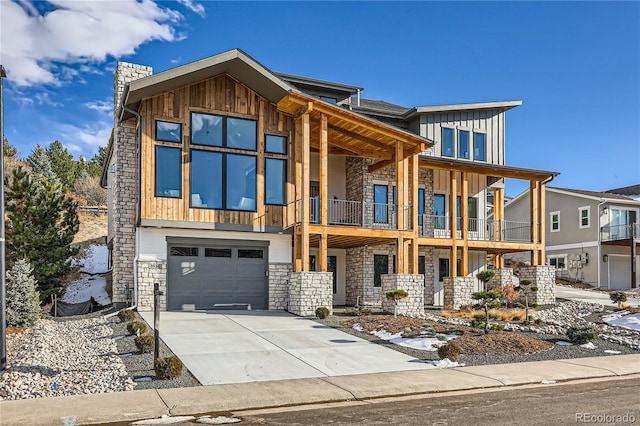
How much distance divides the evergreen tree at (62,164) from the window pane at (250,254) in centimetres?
2554

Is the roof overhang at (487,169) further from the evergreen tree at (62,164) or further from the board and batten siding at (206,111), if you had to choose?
the evergreen tree at (62,164)

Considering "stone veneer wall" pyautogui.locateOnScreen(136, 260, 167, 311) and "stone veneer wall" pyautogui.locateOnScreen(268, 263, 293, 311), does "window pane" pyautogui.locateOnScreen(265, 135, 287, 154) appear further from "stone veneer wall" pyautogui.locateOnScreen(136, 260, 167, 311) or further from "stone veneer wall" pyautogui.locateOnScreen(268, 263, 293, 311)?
"stone veneer wall" pyautogui.locateOnScreen(136, 260, 167, 311)

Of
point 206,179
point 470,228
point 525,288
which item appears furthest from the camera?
point 470,228

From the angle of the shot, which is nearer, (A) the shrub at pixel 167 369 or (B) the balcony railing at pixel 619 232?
(A) the shrub at pixel 167 369

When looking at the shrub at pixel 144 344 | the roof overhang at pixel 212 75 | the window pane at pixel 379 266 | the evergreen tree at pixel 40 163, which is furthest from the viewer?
the evergreen tree at pixel 40 163

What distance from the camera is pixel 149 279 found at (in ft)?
57.2

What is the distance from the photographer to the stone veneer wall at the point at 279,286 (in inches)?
747

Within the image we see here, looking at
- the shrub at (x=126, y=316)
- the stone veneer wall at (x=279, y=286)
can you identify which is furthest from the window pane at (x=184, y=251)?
the shrub at (x=126, y=316)

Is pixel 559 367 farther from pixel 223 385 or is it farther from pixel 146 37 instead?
pixel 146 37

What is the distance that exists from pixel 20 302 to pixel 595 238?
101 feet

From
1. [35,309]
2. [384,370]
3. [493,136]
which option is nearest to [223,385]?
[384,370]

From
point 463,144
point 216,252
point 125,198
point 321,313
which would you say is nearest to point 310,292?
point 321,313

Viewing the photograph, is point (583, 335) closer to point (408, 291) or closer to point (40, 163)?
point (408, 291)

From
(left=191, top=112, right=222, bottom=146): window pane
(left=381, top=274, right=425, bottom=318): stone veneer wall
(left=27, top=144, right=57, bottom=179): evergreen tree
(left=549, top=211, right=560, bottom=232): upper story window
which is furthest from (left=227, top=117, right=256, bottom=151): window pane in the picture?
(left=549, top=211, right=560, bottom=232): upper story window
